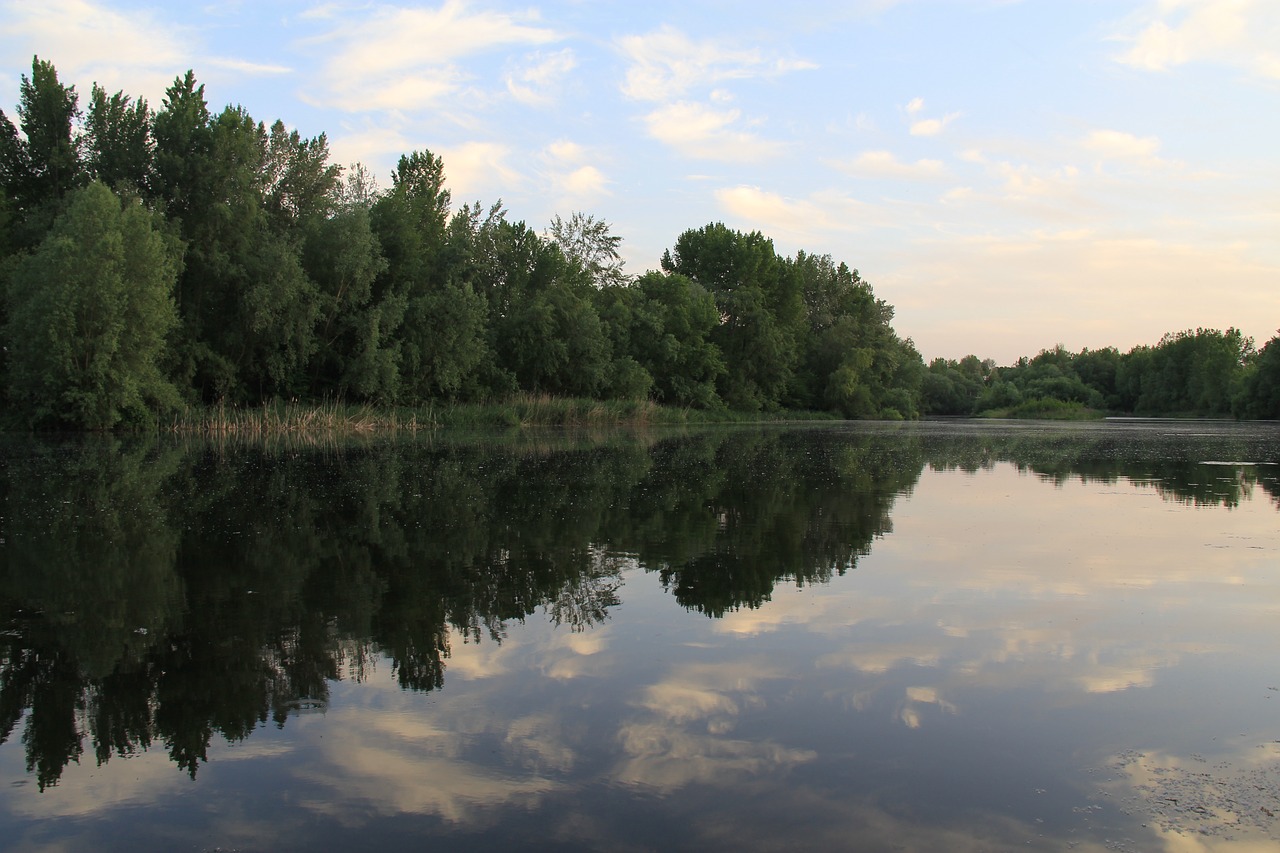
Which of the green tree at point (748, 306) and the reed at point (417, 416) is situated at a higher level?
the green tree at point (748, 306)

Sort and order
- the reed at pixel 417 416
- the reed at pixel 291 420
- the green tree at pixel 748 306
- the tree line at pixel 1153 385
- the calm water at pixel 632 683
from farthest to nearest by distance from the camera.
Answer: the tree line at pixel 1153 385, the green tree at pixel 748 306, the reed at pixel 417 416, the reed at pixel 291 420, the calm water at pixel 632 683

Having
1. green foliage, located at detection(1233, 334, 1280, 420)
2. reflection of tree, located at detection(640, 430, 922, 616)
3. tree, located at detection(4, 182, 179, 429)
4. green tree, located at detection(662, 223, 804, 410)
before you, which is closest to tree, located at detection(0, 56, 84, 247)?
tree, located at detection(4, 182, 179, 429)

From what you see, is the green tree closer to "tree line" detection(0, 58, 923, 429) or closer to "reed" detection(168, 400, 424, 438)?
"tree line" detection(0, 58, 923, 429)

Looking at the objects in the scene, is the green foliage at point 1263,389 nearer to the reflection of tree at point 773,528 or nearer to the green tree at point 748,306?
the green tree at point 748,306

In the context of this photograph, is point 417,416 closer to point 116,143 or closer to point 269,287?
point 269,287

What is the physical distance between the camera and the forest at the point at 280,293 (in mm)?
34188

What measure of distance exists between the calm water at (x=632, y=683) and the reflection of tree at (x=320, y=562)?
45mm

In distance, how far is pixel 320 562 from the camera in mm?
8898

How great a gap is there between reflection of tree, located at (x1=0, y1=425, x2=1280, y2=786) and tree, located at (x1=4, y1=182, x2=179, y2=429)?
14628 millimetres

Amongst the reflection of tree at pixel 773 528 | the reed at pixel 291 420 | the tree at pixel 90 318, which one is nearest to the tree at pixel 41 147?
the tree at pixel 90 318

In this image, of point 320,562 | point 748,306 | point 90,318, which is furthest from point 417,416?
point 320,562

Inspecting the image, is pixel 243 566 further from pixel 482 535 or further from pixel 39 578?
pixel 482 535

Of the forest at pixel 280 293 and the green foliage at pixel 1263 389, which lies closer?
the forest at pixel 280 293

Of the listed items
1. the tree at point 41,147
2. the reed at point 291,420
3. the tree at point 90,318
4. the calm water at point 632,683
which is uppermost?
the tree at point 41,147
